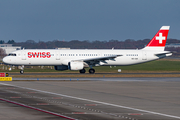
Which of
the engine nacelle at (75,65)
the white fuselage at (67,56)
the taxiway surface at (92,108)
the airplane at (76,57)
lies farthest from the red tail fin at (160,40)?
the taxiway surface at (92,108)

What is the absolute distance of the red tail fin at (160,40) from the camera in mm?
58000

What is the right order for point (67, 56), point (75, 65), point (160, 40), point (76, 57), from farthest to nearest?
point (160, 40)
point (76, 57)
point (67, 56)
point (75, 65)

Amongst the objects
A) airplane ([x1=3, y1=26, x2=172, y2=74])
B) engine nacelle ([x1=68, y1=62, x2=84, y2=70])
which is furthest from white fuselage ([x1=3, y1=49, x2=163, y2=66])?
engine nacelle ([x1=68, y1=62, x2=84, y2=70])

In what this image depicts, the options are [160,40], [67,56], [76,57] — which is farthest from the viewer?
[160,40]

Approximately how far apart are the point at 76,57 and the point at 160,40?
15581 mm

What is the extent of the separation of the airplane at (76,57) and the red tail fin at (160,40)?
3.26 ft

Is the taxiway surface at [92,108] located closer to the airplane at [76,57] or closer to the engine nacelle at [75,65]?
the engine nacelle at [75,65]

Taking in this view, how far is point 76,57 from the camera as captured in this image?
54500 mm

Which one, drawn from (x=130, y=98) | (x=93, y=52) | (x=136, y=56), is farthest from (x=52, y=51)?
(x=130, y=98)

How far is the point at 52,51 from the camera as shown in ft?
178

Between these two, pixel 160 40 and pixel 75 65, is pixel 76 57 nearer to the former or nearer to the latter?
pixel 75 65

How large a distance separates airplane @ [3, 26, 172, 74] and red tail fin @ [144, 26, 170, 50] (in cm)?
99

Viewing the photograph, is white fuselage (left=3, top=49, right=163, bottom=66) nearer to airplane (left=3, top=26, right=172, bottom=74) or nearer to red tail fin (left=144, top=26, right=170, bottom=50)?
airplane (left=3, top=26, right=172, bottom=74)

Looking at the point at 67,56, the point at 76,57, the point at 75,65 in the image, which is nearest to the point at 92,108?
the point at 75,65
